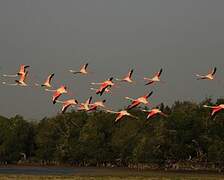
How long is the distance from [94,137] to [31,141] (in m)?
25.5

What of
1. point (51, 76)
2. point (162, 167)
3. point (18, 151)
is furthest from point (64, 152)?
point (51, 76)

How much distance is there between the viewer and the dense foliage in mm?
84125

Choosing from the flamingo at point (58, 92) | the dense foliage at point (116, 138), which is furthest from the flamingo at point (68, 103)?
the dense foliage at point (116, 138)

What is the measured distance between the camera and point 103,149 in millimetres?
100688

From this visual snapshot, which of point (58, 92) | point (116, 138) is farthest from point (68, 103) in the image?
point (116, 138)

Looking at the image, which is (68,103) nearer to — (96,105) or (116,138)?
(96,105)

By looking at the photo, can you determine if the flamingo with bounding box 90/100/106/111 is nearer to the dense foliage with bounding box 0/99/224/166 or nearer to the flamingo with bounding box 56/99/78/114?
the flamingo with bounding box 56/99/78/114

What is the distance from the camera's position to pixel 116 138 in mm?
97250

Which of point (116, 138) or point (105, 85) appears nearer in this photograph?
point (105, 85)

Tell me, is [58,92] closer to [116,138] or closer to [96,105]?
[96,105]

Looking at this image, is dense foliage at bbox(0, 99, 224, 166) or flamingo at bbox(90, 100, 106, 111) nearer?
flamingo at bbox(90, 100, 106, 111)

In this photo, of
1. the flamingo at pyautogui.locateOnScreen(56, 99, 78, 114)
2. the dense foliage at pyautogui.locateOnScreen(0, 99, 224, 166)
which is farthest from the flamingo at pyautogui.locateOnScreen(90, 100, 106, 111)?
the dense foliage at pyautogui.locateOnScreen(0, 99, 224, 166)

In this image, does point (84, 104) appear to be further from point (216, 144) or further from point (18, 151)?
point (18, 151)

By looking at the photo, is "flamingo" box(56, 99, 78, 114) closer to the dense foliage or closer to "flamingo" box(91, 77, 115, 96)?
"flamingo" box(91, 77, 115, 96)
